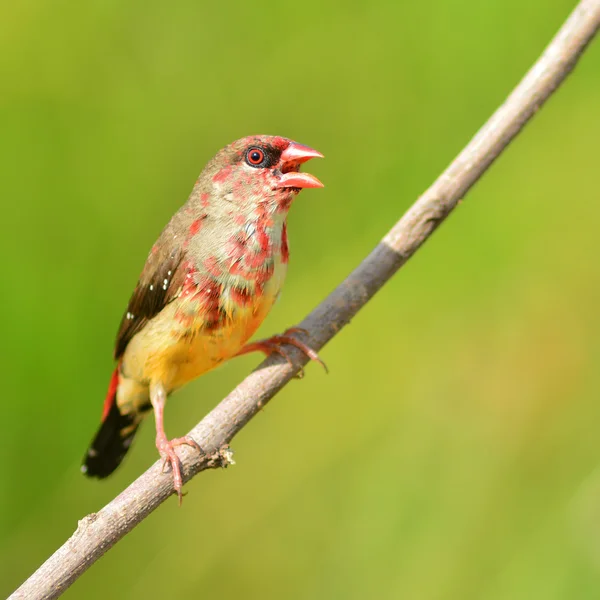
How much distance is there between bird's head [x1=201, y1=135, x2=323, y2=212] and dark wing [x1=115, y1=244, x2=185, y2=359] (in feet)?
1.02

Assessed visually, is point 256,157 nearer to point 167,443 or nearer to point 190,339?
point 190,339

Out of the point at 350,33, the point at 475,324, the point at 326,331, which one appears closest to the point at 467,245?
the point at 475,324

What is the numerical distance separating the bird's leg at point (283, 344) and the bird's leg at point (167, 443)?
0.37 metres

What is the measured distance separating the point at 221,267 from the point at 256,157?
444mm

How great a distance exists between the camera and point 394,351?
459 cm

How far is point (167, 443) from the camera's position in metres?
3.10

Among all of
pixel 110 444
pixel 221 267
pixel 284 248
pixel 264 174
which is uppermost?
pixel 264 174

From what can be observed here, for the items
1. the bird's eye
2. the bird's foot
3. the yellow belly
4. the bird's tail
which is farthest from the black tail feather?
the bird's eye

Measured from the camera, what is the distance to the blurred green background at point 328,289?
415cm

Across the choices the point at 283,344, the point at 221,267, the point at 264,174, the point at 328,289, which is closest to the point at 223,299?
the point at 221,267

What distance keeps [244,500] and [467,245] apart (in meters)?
1.71

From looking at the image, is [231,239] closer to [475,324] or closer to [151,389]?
[151,389]

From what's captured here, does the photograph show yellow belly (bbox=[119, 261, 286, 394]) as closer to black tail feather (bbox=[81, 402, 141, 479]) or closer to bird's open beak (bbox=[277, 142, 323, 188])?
bird's open beak (bbox=[277, 142, 323, 188])

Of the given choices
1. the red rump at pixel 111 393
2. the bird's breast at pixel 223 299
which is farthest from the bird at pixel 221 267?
the red rump at pixel 111 393
